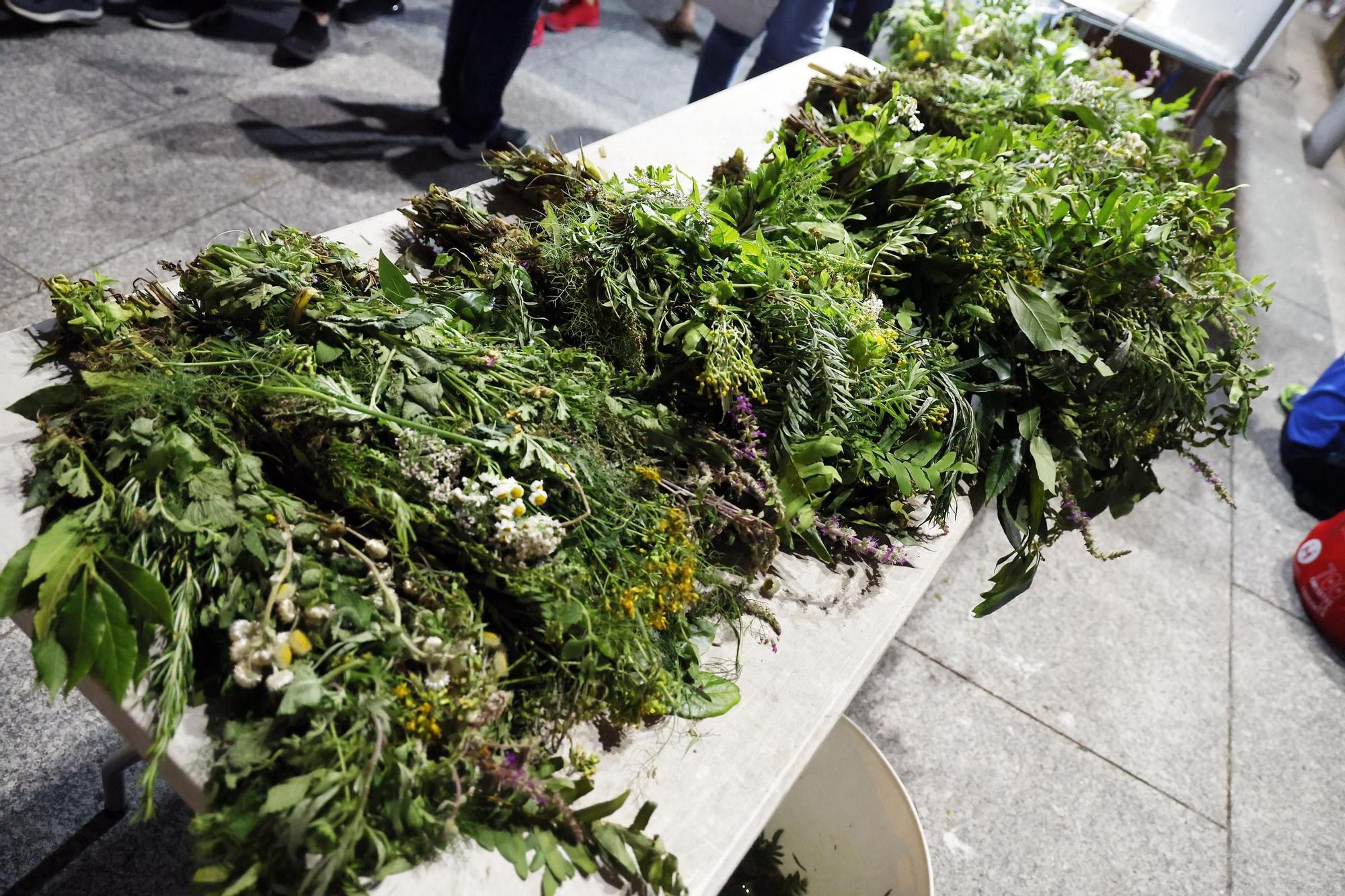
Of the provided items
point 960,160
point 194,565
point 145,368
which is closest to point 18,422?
point 145,368

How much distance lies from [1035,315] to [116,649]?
60.1 inches

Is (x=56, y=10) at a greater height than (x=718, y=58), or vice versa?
(x=718, y=58)

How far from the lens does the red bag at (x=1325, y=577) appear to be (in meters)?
→ 2.82

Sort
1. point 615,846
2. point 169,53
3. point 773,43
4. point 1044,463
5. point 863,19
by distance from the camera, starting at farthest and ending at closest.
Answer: point 863,19 → point 169,53 → point 773,43 → point 1044,463 → point 615,846

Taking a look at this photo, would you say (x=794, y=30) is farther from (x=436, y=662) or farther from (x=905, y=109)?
(x=436, y=662)

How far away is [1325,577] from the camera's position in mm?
2873

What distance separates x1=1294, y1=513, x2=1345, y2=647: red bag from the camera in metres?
2.82

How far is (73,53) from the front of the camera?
11.0 feet

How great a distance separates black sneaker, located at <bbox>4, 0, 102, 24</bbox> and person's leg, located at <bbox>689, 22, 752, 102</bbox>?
2572 millimetres

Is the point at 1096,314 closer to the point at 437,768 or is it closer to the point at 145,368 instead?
the point at 437,768

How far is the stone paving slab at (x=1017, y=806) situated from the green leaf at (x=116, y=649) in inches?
72.7

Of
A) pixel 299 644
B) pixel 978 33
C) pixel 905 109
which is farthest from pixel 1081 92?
pixel 299 644

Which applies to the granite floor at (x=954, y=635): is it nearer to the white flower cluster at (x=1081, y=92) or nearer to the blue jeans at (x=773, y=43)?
the blue jeans at (x=773, y=43)

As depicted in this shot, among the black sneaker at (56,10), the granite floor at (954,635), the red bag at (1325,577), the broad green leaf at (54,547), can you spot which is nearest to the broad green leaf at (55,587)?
the broad green leaf at (54,547)
